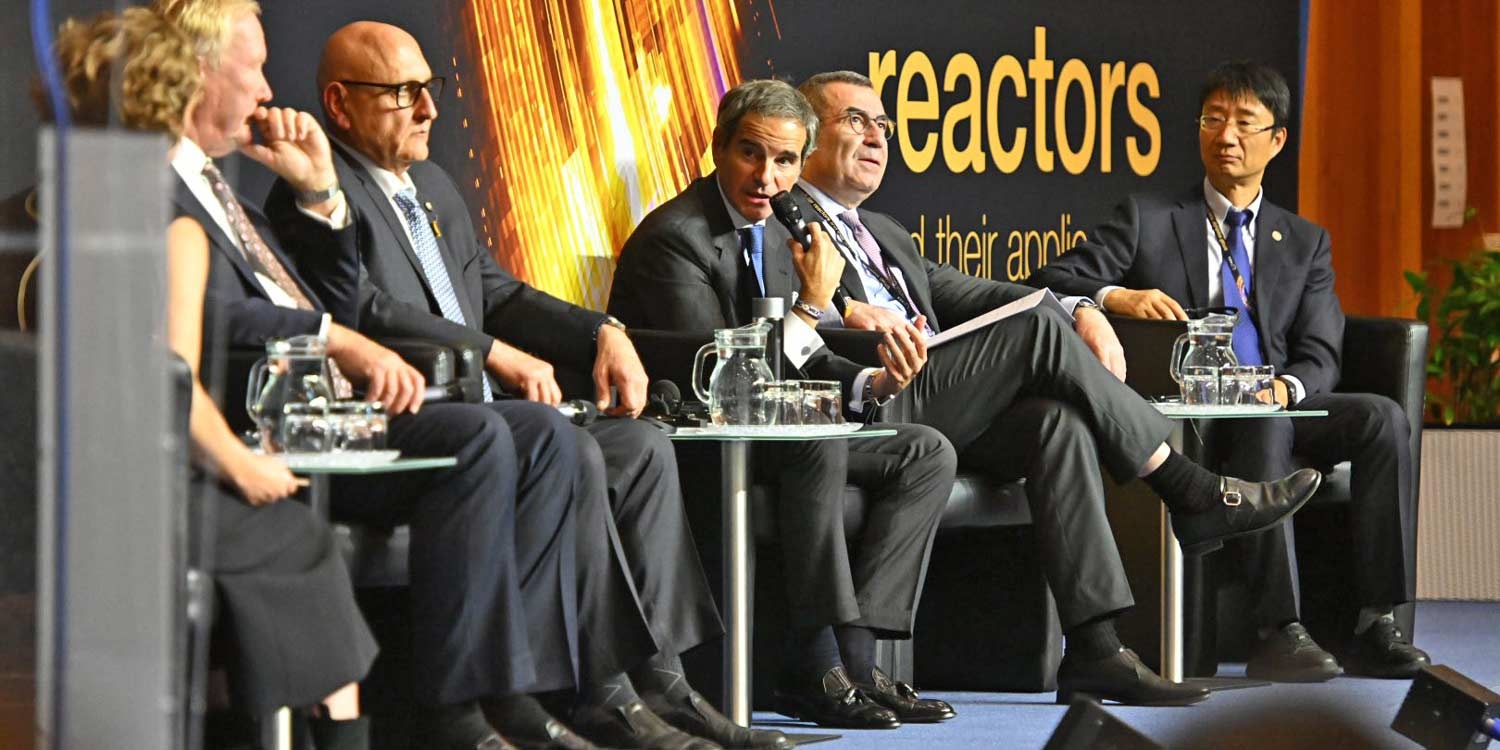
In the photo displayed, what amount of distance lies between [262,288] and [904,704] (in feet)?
4.86

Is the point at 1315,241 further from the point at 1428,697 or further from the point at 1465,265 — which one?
the point at 1428,697

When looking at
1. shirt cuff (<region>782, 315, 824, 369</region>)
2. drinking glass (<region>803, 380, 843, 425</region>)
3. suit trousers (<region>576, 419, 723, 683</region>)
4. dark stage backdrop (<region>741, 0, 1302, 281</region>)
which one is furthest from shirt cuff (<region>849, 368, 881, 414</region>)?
dark stage backdrop (<region>741, 0, 1302, 281</region>)

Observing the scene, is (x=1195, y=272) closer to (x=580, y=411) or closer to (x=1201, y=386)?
(x=1201, y=386)

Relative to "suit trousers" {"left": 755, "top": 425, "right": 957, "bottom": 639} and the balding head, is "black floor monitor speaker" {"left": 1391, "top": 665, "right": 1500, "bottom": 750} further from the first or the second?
the balding head

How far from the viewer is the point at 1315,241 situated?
15.6ft

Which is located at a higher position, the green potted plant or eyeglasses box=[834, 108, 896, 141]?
eyeglasses box=[834, 108, 896, 141]

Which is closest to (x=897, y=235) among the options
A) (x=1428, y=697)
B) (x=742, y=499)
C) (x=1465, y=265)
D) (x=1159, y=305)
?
(x=1159, y=305)

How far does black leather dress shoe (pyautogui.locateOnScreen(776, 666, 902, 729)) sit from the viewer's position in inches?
137

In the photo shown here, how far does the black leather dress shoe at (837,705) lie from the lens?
11.4ft

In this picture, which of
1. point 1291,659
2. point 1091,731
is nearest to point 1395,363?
point 1291,659

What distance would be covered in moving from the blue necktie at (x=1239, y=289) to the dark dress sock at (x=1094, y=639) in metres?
1.08

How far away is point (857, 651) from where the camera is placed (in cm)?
359

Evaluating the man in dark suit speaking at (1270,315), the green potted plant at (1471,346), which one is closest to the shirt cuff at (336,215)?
the man in dark suit speaking at (1270,315)

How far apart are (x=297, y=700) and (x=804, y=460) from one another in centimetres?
144
